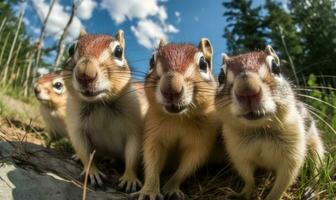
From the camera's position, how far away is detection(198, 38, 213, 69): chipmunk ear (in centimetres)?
497

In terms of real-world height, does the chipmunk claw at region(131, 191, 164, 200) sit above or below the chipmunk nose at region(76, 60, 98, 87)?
below

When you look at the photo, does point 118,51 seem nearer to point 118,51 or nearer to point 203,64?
point 118,51

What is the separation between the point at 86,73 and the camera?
13.7ft

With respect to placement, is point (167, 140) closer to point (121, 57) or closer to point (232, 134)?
point (232, 134)

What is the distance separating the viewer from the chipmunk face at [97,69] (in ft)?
13.9

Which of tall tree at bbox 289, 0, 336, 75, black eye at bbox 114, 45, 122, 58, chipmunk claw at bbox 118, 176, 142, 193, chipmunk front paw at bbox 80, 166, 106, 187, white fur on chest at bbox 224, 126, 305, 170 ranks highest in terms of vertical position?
tall tree at bbox 289, 0, 336, 75

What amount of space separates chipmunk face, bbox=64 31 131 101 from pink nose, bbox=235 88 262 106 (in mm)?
1489

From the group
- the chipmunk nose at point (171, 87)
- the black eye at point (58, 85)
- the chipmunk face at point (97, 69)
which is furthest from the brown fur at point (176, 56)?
the black eye at point (58, 85)

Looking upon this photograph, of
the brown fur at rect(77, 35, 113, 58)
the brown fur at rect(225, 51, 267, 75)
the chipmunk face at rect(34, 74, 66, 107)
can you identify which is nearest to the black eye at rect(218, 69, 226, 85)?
the brown fur at rect(225, 51, 267, 75)

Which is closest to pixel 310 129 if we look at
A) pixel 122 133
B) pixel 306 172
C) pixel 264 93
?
pixel 306 172

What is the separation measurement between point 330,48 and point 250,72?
19074 mm

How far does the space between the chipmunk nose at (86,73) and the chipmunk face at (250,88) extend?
1.21m

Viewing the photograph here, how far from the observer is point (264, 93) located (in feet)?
11.6

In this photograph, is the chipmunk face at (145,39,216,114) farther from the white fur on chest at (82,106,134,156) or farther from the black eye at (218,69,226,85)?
the white fur on chest at (82,106,134,156)
